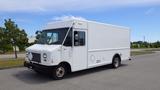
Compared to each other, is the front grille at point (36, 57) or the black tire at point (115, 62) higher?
the front grille at point (36, 57)

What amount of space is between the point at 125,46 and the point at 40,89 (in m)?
8.49

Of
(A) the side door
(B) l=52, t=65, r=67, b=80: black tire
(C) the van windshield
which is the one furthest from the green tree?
(B) l=52, t=65, r=67, b=80: black tire

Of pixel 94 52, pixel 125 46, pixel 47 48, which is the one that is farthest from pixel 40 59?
pixel 125 46

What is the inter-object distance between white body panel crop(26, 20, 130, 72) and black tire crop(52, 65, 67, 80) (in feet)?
0.96

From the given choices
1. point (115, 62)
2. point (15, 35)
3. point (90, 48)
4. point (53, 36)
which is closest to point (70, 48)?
point (53, 36)

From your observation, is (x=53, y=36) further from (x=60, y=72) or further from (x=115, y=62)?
(x=115, y=62)

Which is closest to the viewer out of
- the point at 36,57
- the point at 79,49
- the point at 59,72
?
the point at 59,72

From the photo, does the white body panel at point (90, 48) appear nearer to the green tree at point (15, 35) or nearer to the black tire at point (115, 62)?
the black tire at point (115, 62)

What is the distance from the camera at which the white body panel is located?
982 cm

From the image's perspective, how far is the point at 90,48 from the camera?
37.8ft

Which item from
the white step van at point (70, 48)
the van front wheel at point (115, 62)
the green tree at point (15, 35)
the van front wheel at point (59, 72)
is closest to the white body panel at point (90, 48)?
the white step van at point (70, 48)

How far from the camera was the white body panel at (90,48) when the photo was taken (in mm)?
9820

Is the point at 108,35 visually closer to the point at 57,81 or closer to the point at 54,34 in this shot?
the point at 54,34

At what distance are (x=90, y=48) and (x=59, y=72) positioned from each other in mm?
2380
